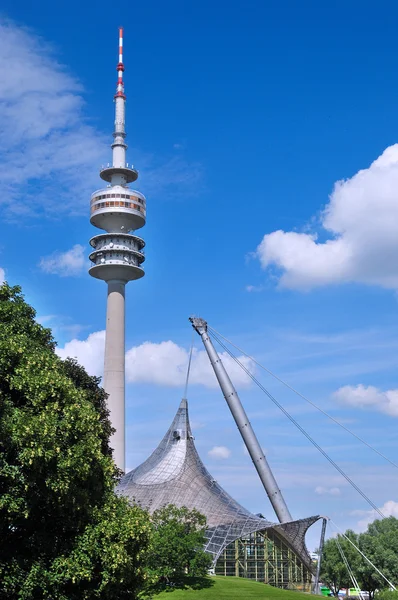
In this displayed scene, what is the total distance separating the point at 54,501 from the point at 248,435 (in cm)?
5825

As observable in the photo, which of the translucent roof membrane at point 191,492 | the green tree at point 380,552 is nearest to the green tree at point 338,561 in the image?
the green tree at point 380,552

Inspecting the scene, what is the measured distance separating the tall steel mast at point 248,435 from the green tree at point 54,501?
5223 centimetres

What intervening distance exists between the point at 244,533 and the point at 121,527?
49.1 meters

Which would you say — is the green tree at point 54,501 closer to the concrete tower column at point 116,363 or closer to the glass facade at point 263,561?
the glass facade at point 263,561

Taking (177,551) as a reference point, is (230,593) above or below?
below

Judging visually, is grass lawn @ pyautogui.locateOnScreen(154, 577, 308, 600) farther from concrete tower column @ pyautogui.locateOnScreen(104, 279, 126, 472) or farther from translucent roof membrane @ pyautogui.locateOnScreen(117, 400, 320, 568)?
concrete tower column @ pyautogui.locateOnScreen(104, 279, 126, 472)

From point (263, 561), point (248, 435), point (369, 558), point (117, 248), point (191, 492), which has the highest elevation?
point (117, 248)

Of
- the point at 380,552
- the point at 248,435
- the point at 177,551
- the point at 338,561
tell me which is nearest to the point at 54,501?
the point at 177,551

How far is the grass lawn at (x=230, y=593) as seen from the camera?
5947cm

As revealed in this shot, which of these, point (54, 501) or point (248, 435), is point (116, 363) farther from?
point (54, 501)

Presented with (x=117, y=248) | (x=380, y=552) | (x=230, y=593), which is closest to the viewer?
(x=230, y=593)

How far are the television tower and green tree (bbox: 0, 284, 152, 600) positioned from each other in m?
78.4

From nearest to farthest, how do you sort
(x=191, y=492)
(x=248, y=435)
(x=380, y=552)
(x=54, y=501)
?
(x=54, y=501)
(x=248, y=435)
(x=191, y=492)
(x=380, y=552)

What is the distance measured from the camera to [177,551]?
62.6m
